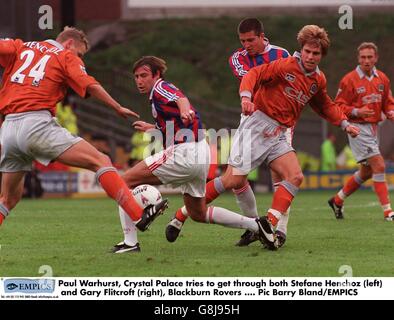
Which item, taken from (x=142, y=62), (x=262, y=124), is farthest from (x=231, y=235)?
(x=142, y=62)

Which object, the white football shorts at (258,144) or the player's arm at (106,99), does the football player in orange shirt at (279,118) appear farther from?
the player's arm at (106,99)

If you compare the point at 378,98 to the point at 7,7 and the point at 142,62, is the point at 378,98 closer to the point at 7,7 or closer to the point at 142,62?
the point at 142,62

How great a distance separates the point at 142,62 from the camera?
9.63 metres

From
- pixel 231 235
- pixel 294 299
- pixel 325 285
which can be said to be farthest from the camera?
pixel 231 235

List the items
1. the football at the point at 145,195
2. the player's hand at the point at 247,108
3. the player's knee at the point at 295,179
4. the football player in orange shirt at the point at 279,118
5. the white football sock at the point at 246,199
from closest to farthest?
the player's hand at the point at 247,108
the football at the point at 145,195
the football player in orange shirt at the point at 279,118
the player's knee at the point at 295,179
the white football sock at the point at 246,199

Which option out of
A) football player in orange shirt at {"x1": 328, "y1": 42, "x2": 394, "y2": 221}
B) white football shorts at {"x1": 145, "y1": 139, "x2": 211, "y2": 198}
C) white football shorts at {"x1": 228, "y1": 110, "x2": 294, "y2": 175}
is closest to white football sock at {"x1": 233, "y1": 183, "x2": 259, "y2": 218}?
white football shorts at {"x1": 228, "y1": 110, "x2": 294, "y2": 175}

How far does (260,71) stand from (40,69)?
6.85 ft

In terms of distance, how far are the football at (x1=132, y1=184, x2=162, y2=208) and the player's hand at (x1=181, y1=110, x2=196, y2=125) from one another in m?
0.82

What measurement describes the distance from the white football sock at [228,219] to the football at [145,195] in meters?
0.55

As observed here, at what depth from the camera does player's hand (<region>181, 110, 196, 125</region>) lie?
8836 mm

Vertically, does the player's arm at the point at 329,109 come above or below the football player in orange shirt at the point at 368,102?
above

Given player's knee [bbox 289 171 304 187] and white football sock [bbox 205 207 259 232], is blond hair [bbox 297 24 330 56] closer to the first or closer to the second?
player's knee [bbox 289 171 304 187]

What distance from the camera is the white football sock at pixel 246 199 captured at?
10.6 m

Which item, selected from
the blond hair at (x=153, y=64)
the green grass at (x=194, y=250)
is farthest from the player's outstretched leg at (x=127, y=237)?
the blond hair at (x=153, y=64)
